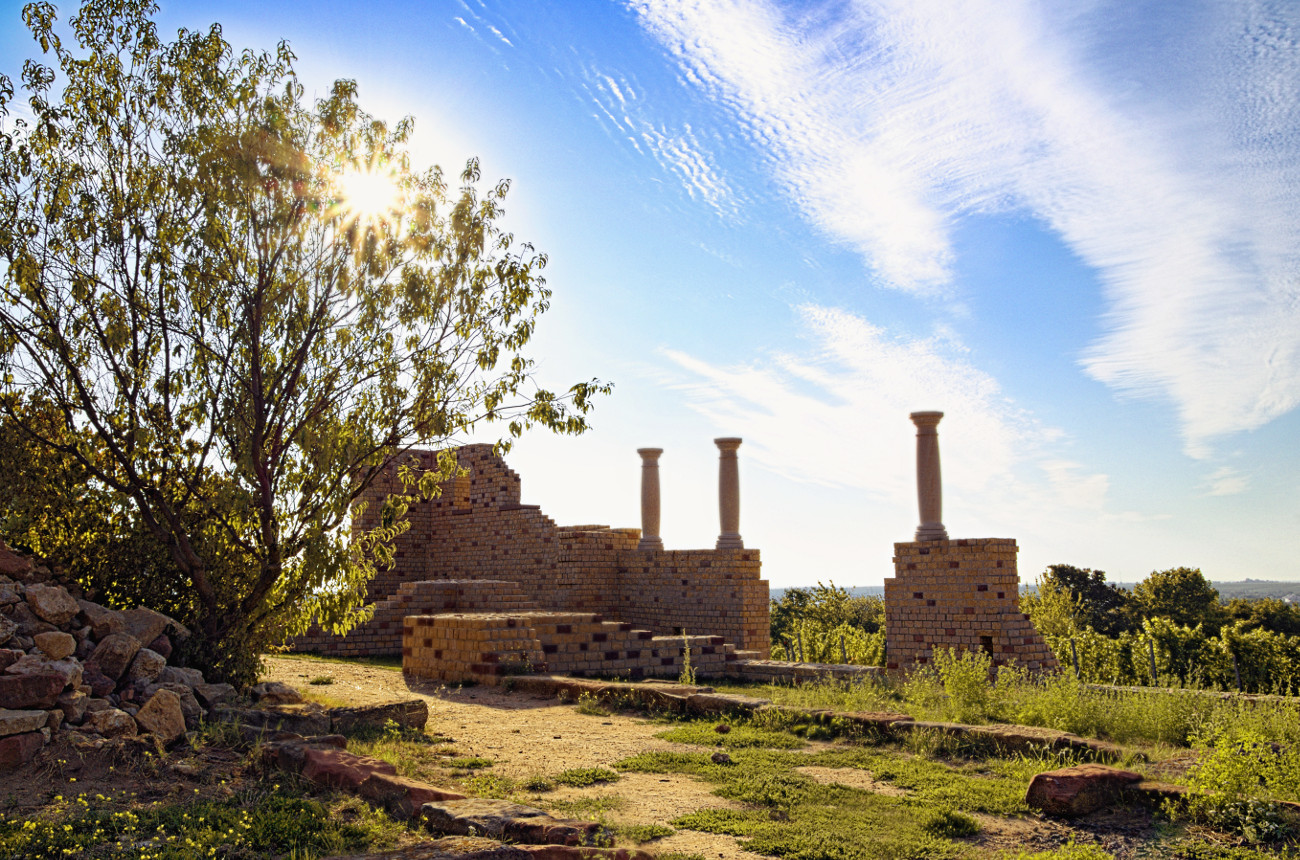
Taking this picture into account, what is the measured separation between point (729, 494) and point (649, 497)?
198cm

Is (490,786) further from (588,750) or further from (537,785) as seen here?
(588,750)

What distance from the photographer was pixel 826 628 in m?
18.4

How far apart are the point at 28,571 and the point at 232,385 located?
2083mm

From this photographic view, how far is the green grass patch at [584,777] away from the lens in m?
5.65

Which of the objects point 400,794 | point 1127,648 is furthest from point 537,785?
point 1127,648

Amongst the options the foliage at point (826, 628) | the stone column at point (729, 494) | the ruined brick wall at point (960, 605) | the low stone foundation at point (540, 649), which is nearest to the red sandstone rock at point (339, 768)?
the low stone foundation at point (540, 649)

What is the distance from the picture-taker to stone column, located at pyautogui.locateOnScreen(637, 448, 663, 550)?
16.8 metres

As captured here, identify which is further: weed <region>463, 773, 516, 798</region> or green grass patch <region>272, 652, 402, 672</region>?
green grass patch <region>272, 652, 402, 672</region>

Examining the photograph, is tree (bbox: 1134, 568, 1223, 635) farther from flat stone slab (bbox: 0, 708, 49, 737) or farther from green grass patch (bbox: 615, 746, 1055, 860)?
flat stone slab (bbox: 0, 708, 49, 737)

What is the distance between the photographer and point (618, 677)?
11.3 metres

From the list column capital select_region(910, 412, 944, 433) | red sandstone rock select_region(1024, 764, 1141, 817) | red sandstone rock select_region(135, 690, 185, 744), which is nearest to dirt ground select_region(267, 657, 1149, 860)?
red sandstone rock select_region(1024, 764, 1141, 817)

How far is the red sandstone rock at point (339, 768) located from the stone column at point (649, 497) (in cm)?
1144

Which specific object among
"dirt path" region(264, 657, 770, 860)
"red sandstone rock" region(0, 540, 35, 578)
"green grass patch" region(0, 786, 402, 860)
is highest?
"red sandstone rock" region(0, 540, 35, 578)

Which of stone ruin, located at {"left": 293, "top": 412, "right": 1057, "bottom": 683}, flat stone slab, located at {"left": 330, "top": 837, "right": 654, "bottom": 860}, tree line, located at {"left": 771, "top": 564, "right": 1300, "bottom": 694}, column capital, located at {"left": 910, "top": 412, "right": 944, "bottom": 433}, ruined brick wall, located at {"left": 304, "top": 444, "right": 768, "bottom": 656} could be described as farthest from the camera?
ruined brick wall, located at {"left": 304, "top": 444, "right": 768, "bottom": 656}
